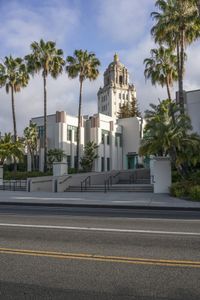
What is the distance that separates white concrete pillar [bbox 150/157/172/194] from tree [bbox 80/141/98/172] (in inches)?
954

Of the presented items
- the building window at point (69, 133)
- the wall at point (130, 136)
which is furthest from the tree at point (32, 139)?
the wall at point (130, 136)

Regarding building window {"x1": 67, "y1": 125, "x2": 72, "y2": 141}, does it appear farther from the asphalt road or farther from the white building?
the asphalt road

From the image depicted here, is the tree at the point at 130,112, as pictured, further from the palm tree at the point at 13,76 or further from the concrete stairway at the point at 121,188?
the concrete stairway at the point at 121,188

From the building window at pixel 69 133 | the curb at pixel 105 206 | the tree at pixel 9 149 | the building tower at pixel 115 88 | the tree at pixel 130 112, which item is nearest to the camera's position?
the curb at pixel 105 206

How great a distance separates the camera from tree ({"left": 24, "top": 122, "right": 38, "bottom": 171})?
5253 cm

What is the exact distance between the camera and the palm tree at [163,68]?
4250 cm

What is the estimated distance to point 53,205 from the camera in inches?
795

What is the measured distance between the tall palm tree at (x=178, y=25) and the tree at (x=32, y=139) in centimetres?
2395

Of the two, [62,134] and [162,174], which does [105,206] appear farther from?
[62,134]

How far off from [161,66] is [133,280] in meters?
38.7

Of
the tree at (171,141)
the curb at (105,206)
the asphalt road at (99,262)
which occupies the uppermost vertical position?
the tree at (171,141)

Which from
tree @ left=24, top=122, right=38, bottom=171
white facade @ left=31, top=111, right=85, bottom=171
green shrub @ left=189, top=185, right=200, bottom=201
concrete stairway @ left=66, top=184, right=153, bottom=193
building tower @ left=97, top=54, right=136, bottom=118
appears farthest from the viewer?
building tower @ left=97, top=54, right=136, bottom=118

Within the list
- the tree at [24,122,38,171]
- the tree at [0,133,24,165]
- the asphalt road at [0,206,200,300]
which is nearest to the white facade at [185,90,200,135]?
the tree at [0,133,24,165]

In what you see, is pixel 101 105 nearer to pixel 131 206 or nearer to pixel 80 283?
pixel 131 206
